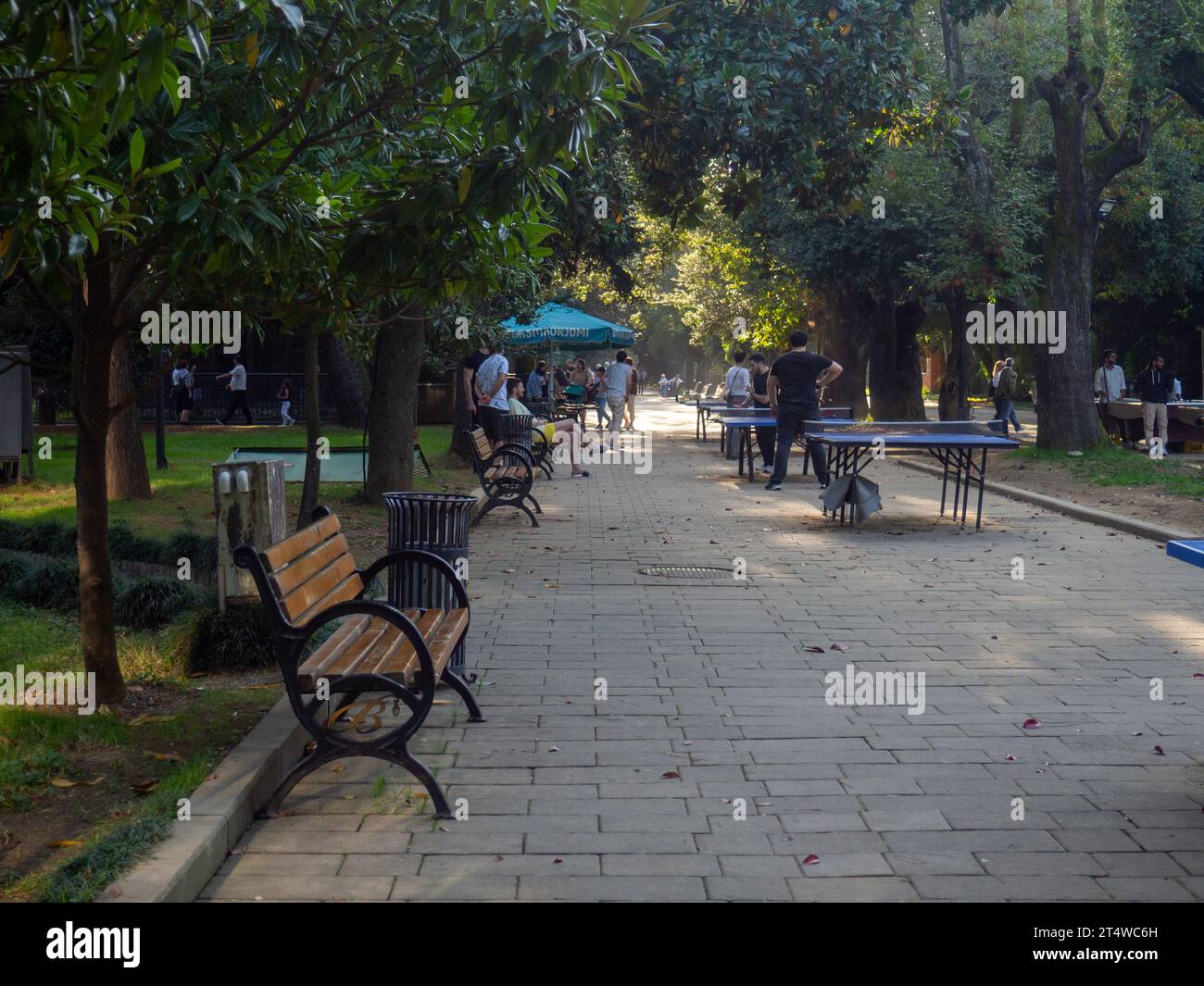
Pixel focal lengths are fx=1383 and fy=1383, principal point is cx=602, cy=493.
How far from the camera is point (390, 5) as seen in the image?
20.5 ft

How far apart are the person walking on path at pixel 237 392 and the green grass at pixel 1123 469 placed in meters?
17.8

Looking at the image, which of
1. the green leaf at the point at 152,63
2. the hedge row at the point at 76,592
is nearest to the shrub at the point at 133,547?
the hedge row at the point at 76,592

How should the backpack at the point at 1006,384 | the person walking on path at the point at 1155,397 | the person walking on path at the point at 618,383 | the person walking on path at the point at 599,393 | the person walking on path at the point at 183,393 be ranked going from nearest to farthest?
the person walking on path at the point at 1155,397 → the backpack at the point at 1006,384 → the person walking on path at the point at 618,383 → the person walking on path at the point at 183,393 → the person walking on path at the point at 599,393

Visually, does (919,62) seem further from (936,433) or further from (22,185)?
(22,185)

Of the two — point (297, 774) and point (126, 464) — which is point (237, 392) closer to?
point (126, 464)

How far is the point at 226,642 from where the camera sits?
24.4 feet

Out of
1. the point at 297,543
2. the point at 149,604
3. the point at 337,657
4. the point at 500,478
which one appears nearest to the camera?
the point at 337,657

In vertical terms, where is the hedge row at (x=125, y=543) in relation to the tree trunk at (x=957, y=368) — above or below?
below

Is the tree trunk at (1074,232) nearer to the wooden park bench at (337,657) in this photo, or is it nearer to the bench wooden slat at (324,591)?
the bench wooden slat at (324,591)

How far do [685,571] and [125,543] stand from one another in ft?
14.3

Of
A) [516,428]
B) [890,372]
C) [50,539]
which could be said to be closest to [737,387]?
[890,372]

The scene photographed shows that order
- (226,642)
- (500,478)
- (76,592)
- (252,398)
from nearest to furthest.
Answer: (226,642) → (76,592) → (500,478) → (252,398)

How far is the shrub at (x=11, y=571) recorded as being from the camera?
9062 millimetres

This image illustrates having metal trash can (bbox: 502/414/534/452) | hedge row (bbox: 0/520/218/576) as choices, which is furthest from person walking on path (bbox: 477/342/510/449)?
hedge row (bbox: 0/520/218/576)
